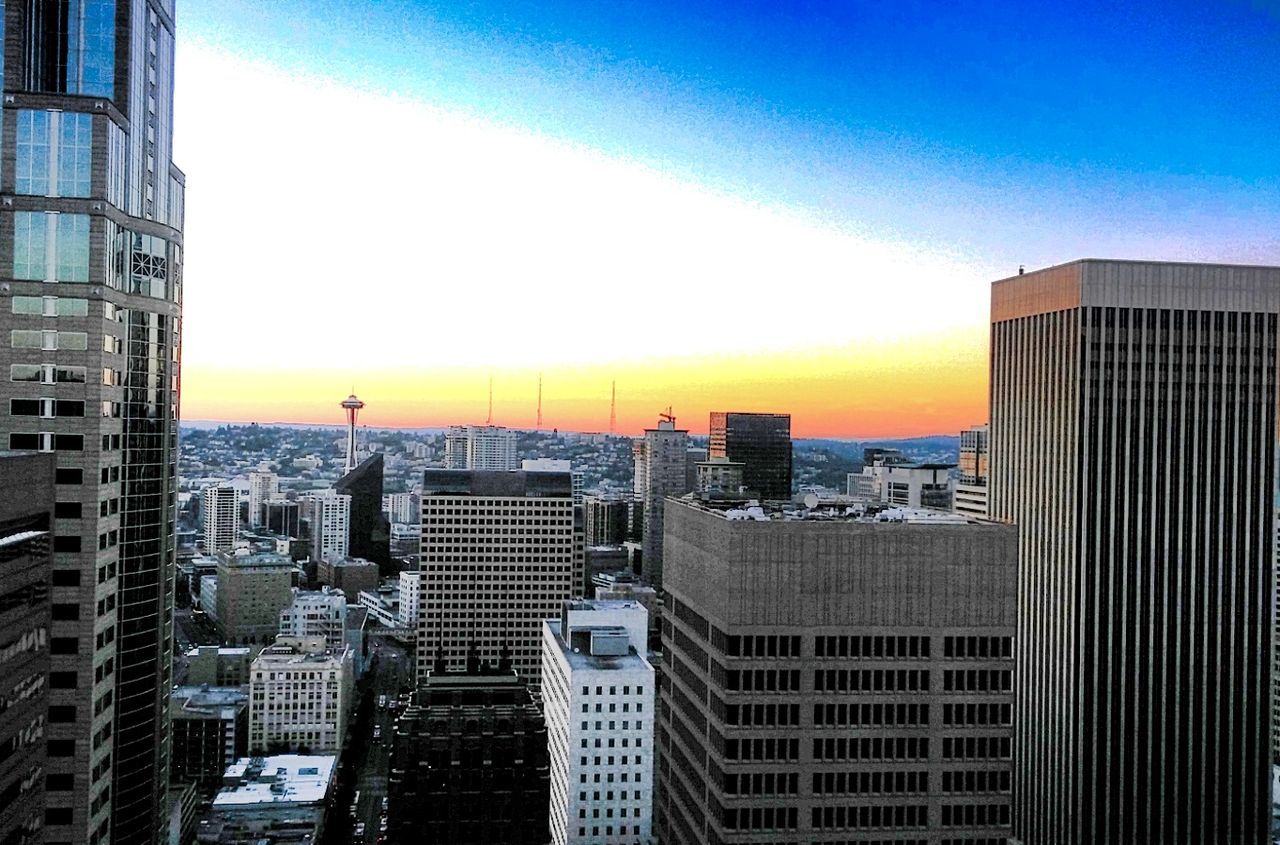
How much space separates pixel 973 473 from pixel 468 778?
364ft

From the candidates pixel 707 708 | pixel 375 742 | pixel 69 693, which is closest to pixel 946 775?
pixel 707 708

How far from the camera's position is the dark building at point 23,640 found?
30172mm

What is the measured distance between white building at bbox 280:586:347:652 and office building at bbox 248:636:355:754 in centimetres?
3058

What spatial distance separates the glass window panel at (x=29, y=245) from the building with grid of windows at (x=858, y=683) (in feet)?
100

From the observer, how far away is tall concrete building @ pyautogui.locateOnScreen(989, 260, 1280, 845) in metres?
82.6

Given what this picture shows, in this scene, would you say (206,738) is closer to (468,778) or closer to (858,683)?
(468,778)

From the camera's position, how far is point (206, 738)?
121125mm

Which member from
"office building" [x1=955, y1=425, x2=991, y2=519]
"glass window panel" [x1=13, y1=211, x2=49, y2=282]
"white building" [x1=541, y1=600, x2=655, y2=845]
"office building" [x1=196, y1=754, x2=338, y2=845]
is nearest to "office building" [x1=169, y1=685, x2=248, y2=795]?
"office building" [x1=196, y1=754, x2=338, y2=845]

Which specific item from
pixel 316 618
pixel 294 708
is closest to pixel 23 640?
pixel 294 708

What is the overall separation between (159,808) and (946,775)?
36.7m

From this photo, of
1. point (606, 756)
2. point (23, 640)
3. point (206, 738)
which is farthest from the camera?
point (206, 738)

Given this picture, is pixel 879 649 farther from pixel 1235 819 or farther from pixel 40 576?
pixel 1235 819

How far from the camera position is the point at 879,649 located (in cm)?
5134

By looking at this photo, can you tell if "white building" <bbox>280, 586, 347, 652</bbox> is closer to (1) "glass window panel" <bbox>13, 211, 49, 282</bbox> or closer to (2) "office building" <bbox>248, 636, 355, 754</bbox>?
(2) "office building" <bbox>248, 636, 355, 754</bbox>
